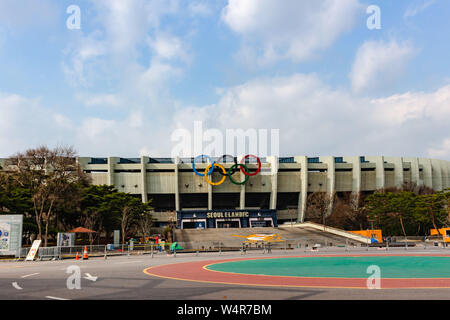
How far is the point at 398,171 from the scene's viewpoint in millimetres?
108500

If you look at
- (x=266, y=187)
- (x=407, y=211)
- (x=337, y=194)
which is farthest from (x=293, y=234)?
(x=337, y=194)

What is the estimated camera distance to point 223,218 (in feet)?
343

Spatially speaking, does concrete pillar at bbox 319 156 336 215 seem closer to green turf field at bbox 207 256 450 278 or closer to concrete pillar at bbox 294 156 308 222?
concrete pillar at bbox 294 156 308 222

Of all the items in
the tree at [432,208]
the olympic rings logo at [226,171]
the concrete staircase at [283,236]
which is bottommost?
the concrete staircase at [283,236]

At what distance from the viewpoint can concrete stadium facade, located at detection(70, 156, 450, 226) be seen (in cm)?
10269

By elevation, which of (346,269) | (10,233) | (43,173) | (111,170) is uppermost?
(111,170)

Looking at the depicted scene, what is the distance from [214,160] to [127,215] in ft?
132

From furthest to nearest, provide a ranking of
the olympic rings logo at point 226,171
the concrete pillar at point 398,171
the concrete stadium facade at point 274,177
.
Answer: the concrete pillar at point 398,171
the concrete stadium facade at point 274,177
the olympic rings logo at point 226,171

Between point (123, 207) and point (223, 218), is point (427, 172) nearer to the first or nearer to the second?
point (223, 218)

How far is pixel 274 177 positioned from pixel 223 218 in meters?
17.2

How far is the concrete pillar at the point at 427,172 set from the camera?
111 m

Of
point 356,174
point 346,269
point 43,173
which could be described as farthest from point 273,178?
point 346,269

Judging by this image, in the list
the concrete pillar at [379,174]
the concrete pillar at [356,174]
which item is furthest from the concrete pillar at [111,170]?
the concrete pillar at [379,174]

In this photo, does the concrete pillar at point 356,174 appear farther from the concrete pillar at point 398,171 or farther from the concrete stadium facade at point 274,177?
the concrete pillar at point 398,171
